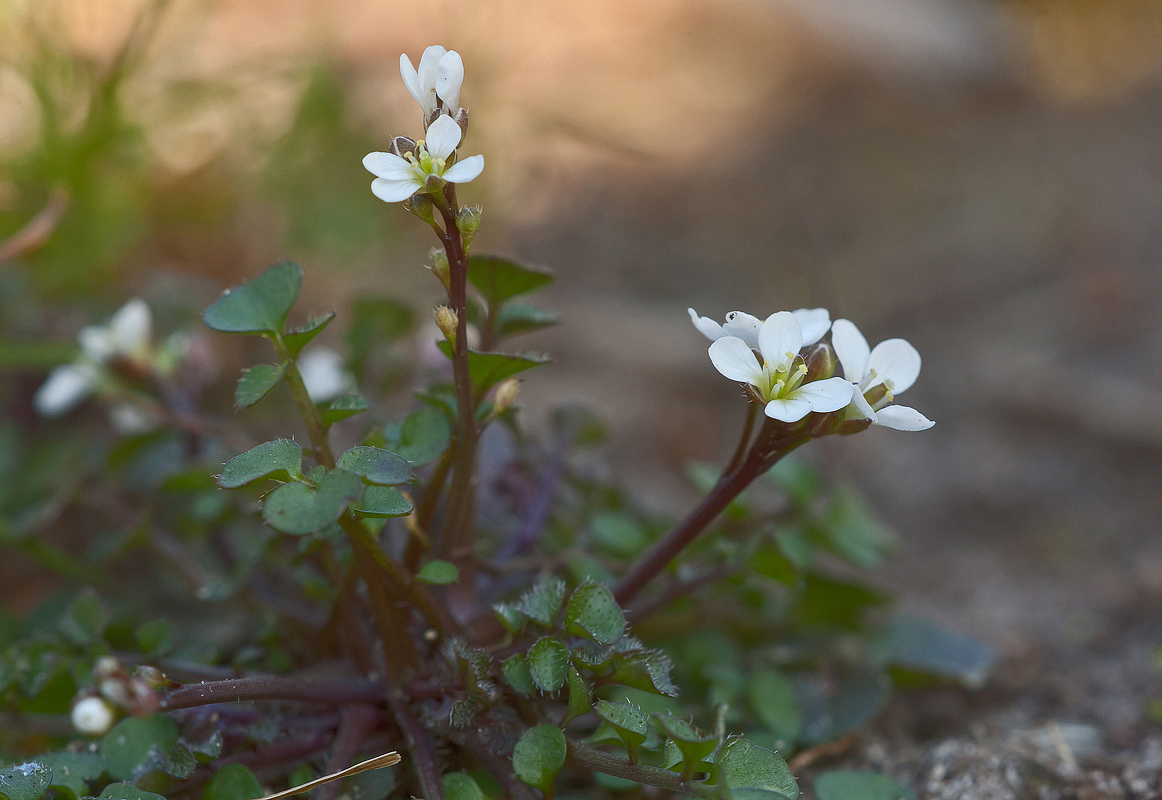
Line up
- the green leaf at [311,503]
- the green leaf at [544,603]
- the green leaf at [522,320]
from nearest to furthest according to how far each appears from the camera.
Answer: the green leaf at [311,503]
the green leaf at [544,603]
the green leaf at [522,320]

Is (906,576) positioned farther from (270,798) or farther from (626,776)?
(270,798)

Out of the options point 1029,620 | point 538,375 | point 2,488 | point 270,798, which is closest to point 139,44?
point 2,488

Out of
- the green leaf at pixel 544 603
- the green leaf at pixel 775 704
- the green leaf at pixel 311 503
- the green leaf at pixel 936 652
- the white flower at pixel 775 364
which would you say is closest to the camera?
the green leaf at pixel 311 503

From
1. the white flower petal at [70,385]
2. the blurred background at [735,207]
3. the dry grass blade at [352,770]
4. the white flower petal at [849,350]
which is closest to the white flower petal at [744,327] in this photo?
the white flower petal at [849,350]

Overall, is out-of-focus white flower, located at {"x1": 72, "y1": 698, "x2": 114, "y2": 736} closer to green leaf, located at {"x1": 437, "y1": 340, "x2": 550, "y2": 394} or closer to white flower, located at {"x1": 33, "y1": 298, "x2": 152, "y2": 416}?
green leaf, located at {"x1": 437, "y1": 340, "x2": 550, "y2": 394}

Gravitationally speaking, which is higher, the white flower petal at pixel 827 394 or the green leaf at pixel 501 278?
the white flower petal at pixel 827 394

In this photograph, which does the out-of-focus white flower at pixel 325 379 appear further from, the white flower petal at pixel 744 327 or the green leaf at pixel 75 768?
the white flower petal at pixel 744 327
